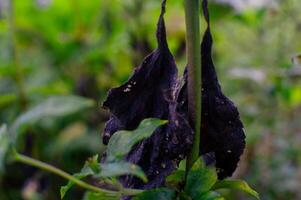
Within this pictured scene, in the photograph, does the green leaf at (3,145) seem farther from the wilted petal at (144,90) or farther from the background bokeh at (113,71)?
the background bokeh at (113,71)

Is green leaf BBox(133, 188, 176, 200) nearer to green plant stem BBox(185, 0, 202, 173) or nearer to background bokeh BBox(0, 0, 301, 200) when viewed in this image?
green plant stem BBox(185, 0, 202, 173)

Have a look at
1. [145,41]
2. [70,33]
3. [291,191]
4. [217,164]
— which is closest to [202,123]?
[217,164]

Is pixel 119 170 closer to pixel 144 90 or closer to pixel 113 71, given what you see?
pixel 144 90

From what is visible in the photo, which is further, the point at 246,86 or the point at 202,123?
the point at 246,86

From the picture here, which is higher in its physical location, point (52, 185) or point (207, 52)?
point (207, 52)

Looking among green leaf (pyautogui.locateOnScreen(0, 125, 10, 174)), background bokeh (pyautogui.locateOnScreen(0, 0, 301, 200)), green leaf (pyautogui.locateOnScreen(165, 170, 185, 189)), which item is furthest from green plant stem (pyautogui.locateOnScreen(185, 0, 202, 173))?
background bokeh (pyautogui.locateOnScreen(0, 0, 301, 200))

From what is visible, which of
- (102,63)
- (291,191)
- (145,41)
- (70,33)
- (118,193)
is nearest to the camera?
(118,193)

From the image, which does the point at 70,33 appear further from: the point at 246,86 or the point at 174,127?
the point at 174,127

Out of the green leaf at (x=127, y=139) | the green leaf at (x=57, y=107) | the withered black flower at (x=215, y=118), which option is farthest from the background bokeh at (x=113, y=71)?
the green leaf at (x=127, y=139)

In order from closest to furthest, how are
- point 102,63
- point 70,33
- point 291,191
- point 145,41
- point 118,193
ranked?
point 118,193 < point 291,191 < point 145,41 < point 102,63 < point 70,33

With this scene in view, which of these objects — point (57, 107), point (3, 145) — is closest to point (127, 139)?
point (3, 145)
